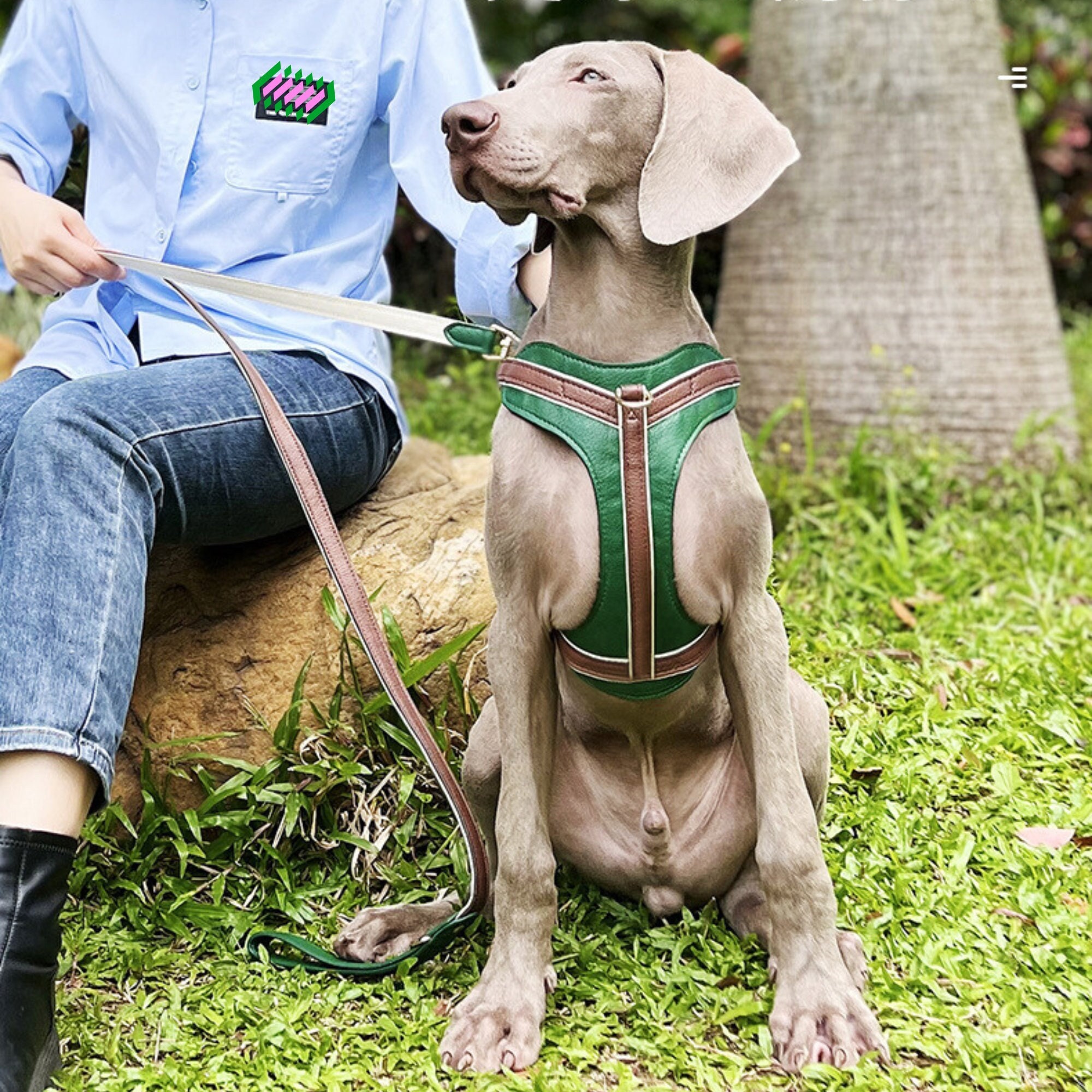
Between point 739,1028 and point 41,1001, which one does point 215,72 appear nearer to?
point 41,1001

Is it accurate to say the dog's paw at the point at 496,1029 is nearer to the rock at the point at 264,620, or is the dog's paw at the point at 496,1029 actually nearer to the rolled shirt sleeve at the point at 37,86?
the rock at the point at 264,620

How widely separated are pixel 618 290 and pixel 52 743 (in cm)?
115

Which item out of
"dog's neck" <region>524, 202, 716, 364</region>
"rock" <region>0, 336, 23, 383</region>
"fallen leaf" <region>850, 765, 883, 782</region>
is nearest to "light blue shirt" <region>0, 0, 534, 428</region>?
"dog's neck" <region>524, 202, 716, 364</region>

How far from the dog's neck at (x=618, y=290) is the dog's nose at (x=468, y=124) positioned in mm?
260

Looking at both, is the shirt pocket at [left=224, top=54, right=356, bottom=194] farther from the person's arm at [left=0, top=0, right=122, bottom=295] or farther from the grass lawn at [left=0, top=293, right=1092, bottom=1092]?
the grass lawn at [left=0, top=293, right=1092, bottom=1092]

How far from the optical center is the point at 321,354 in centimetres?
297

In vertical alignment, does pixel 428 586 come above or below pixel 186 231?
below

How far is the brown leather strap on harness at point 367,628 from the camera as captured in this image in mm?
2566

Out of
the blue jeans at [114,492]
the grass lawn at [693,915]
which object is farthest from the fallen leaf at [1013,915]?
the blue jeans at [114,492]

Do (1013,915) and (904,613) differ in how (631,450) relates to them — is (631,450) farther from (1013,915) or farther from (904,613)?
(904,613)

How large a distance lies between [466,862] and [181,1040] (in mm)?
672

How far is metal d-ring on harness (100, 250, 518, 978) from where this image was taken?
256cm

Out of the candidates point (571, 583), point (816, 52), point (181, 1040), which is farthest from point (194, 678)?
point (816, 52)

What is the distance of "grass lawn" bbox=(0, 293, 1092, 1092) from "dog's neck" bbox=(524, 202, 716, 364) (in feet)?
3.54
